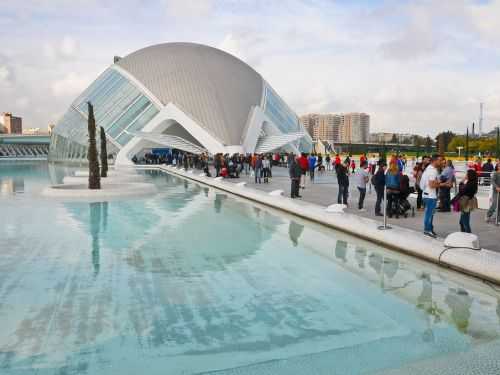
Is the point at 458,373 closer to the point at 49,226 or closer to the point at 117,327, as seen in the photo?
the point at 117,327

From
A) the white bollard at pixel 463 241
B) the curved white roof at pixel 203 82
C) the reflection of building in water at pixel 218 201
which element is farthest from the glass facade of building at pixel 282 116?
the white bollard at pixel 463 241

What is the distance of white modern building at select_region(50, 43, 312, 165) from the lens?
37438mm

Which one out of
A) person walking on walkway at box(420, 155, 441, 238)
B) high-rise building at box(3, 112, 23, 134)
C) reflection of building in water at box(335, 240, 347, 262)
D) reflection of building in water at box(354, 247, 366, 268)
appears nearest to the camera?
reflection of building in water at box(354, 247, 366, 268)

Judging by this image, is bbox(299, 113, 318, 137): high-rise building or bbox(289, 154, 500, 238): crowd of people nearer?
bbox(289, 154, 500, 238): crowd of people

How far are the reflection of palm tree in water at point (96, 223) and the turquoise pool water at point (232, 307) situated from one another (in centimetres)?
5

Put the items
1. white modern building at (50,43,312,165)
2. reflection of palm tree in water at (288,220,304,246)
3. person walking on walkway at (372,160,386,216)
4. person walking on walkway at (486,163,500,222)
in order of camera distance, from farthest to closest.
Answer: white modern building at (50,43,312,165) < person walking on walkway at (372,160,386,216) < person walking on walkway at (486,163,500,222) < reflection of palm tree in water at (288,220,304,246)

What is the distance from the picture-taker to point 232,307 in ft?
16.3

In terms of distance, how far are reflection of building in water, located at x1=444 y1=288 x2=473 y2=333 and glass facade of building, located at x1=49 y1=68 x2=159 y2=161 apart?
3515cm

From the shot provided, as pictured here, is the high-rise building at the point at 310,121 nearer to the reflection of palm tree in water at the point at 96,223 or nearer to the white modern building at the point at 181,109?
the white modern building at the point at 181,109

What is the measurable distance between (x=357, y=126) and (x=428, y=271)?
553 feet

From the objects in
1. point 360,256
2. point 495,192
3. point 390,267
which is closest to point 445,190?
point 495,192

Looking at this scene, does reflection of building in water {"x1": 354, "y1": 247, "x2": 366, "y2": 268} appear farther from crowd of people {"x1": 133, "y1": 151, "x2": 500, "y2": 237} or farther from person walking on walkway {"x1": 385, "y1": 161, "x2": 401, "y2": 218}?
person walking on walkway {"x1": 385, "y1": 161, "x2": 401, "y2": 218}

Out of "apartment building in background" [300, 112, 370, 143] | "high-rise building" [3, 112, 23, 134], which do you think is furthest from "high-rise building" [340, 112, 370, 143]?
"high-rise building" [3, 112, 23, 134]

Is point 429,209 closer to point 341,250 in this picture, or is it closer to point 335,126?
point 341,250
